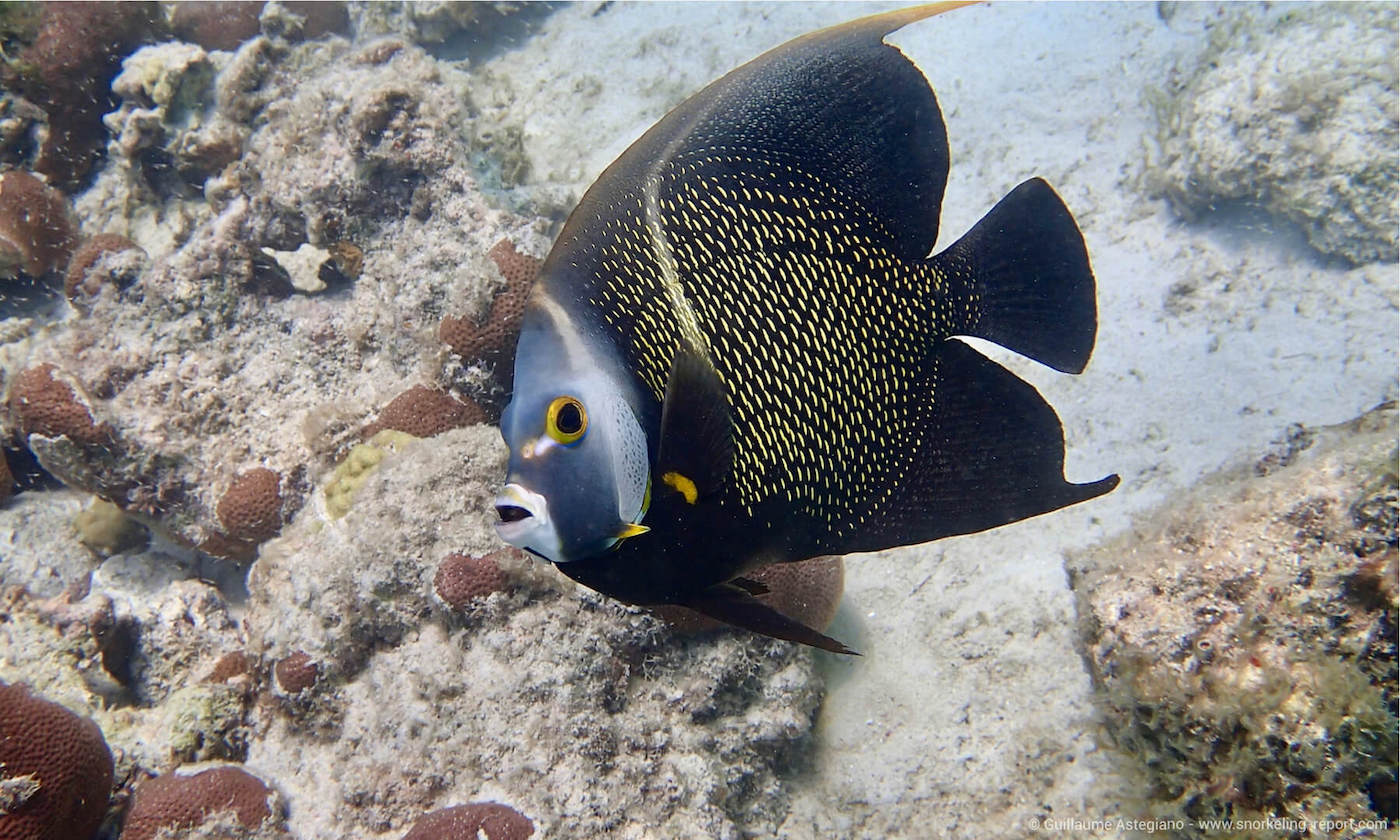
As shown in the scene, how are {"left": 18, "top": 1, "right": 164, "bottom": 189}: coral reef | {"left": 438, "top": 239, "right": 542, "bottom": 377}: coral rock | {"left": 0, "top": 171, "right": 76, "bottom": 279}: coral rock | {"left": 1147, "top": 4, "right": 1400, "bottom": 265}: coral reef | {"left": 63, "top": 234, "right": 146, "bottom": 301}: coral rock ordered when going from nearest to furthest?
1. {"left": 438, "top": 239, "right": 542, "bottom": 377}: coral rock
2. {"left": 63, "top": 234, "right": 146, "bottom": 301}: coral rock
3. {"left": 0, "top": 171, "right": 76, "bottom": 279}: coral rock
4. {"left": 1147, "top": 4, "right": 1400, "bottom": 265}: coral reef
5. {"left": 18, "top": 1, "right": 164, "bottom": 189}: coral reef

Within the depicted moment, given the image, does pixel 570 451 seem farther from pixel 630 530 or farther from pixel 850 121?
pixel 850 121

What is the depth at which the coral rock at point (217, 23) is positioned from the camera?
7.02 m

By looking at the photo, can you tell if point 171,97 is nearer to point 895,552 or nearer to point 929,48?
point 895,552

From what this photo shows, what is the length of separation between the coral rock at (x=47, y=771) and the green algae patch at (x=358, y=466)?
51.6 inches

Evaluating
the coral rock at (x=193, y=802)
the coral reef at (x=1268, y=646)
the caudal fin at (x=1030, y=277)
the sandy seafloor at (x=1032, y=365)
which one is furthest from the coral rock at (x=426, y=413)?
the coral reef at (x=1268, y=646)

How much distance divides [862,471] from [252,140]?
626cm

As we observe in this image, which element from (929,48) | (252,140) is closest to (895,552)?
(252,140)

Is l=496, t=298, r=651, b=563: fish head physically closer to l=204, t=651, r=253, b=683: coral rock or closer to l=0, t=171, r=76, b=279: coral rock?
l=204, t=651, r=253, b=683: coral rock

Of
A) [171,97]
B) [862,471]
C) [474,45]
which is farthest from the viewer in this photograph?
[474,45]

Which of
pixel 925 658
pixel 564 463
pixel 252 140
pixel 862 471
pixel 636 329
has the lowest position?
pixel 925 658

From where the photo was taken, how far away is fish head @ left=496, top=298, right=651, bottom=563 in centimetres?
110

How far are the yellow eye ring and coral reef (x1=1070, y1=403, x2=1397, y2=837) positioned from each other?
245 cm

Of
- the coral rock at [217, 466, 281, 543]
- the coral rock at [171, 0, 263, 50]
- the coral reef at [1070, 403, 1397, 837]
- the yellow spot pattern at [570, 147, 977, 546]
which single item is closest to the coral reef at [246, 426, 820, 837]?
the coral rock at [217, 466, 281, 543]

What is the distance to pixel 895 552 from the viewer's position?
413 cm
